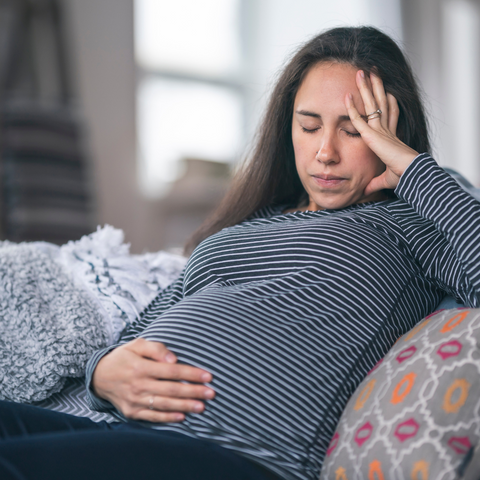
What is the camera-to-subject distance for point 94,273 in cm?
115

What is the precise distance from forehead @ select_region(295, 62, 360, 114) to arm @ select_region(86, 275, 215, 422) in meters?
0.60

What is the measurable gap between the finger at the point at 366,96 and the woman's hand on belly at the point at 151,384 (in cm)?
62

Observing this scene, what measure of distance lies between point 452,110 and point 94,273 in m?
4.34

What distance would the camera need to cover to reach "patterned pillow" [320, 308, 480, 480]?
59 cm

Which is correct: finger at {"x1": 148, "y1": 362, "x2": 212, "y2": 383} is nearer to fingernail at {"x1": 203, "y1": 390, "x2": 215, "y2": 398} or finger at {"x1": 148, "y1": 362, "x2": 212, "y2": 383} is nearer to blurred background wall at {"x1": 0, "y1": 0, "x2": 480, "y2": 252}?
fingernail at {"x1": 203, "y1": 390, "x2": 215, "y2": 398}

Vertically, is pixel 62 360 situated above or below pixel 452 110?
below

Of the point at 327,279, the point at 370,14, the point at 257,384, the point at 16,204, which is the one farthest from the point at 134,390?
the point at 370,14

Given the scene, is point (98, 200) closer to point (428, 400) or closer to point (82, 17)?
point (82, 17)

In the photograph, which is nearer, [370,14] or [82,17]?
[82,17]

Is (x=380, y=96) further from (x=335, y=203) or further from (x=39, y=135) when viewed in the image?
(x=39, y=135)

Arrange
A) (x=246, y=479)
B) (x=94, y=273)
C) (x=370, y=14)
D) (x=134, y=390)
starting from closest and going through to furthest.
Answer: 1. (x=246, y=479)
2. (x=134, y=390)
3. (x=94, y=273)
4. (x=370, y=14)

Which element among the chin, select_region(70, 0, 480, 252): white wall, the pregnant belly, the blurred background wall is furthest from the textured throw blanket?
the blurred background wall

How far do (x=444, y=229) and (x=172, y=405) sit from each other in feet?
1.75

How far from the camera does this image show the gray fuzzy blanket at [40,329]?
3.08 ft
